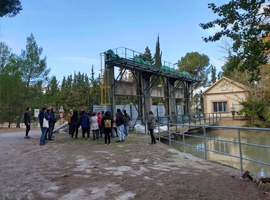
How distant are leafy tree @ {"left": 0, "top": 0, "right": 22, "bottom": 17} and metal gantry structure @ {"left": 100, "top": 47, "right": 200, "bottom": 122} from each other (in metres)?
11.7

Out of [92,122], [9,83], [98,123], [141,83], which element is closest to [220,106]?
[141,83]

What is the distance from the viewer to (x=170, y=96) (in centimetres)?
2759

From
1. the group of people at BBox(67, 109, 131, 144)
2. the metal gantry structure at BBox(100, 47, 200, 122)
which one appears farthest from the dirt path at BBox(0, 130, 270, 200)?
the metal gantry structure at BBox(100, 47, 200, 122)

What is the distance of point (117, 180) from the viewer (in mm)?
5496

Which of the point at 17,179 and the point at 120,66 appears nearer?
A: the point at 17,179

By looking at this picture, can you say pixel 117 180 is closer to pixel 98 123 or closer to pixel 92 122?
pixel 92 122

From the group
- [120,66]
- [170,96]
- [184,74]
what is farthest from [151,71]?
[184,74]

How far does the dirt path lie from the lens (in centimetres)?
456

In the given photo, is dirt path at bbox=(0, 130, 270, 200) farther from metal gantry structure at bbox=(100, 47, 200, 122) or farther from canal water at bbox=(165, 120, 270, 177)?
metal gantry structure at bbox=(100, 47, 200, 122)

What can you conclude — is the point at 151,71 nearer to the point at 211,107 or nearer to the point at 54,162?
the point at 54,162

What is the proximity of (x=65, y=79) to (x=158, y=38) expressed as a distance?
40401 millimetres

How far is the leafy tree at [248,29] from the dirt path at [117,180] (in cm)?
255

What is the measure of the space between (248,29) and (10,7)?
527 centimetres

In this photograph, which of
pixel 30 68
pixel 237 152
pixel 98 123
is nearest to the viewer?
pixel 98 123
